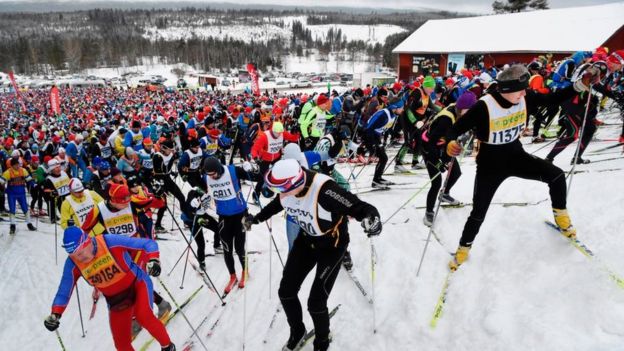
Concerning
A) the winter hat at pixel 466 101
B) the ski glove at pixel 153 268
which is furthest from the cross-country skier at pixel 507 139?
the ski glove at pixel 153 268

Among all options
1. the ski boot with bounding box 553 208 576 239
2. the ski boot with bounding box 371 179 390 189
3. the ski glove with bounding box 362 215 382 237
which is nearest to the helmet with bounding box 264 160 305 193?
the ski glove with bounding box 362 215 382 237

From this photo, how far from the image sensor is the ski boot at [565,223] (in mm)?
3547

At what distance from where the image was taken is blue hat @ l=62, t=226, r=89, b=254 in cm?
330

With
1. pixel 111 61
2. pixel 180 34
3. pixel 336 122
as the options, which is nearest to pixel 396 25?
pixel 180 34

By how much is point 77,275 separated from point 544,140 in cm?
1059

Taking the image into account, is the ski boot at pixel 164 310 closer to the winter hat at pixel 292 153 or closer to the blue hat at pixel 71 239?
the blue hat at pixel 71 239

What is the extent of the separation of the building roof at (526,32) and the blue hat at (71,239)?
32.7m

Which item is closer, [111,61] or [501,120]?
[501,120]

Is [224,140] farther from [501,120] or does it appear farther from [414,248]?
[501,120]

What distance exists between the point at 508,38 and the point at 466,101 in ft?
105

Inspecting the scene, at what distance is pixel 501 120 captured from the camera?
3359 millimetres

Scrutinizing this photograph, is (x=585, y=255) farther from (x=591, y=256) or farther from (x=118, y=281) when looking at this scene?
(x=118, y=281)

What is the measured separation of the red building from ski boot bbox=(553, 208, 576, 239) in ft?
87.7

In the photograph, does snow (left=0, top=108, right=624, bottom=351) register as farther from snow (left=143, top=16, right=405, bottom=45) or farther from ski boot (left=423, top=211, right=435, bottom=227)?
snow (left=143, top=16, right=405, bottom=45)
